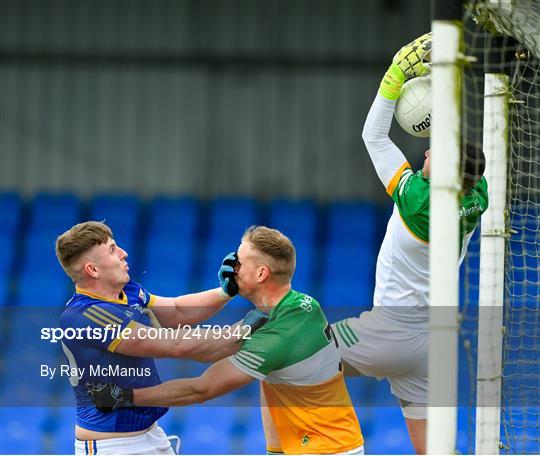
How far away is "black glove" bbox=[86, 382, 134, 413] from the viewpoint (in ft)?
13.0

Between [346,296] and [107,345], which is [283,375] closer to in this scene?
[107,345]

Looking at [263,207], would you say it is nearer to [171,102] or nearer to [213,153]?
[213,153]

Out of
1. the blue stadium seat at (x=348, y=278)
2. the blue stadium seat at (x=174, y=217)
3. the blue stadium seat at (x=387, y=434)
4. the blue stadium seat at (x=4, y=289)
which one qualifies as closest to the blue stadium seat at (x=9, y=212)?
the blue stadium seat at (x=4, y=289)

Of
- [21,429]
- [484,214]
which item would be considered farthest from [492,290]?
[21,429]

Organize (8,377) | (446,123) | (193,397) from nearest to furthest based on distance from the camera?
1. (446,123)
2. (193,397)
3. (8,377)

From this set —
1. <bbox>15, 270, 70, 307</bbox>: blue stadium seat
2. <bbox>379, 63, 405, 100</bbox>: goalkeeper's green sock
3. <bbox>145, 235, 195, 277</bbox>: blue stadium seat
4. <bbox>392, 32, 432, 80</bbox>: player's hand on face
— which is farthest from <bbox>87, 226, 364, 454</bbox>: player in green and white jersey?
<bbox>145, 235, 195, 277</bbox>: blue stadium seat

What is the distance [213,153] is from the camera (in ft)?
32.2

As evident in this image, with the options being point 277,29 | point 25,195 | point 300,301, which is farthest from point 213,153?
point 300,301

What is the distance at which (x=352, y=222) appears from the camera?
989 cm

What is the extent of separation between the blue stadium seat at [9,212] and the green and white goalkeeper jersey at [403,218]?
621 centimetres

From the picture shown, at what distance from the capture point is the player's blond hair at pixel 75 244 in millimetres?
4078

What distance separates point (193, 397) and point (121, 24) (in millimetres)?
6694

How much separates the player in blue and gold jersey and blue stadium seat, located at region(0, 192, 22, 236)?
6.00m

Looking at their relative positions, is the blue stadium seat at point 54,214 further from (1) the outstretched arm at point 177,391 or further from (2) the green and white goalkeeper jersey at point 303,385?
(2) the green and white goalkeeper jersey at point 303,385
